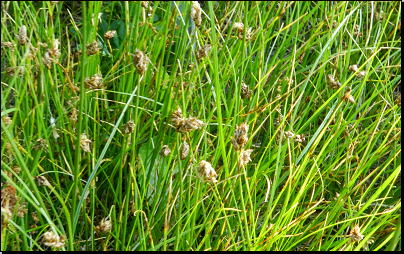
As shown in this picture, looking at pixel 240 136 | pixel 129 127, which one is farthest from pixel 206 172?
pixel 129 127

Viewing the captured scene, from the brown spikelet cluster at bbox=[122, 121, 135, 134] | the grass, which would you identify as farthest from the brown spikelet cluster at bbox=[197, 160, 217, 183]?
the brown spikelet cluster at bbox=[122, 121, 135, 134]

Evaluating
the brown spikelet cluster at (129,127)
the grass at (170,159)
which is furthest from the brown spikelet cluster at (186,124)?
the brown spikelet cluster at (129,127)

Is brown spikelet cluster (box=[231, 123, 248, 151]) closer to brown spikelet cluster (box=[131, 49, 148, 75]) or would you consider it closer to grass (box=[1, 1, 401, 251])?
grass (box=[1, 1, 401, 251])

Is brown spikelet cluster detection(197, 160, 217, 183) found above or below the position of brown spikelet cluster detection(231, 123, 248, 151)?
below

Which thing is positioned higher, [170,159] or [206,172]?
[206,172]

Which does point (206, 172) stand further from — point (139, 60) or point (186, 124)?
point (139, 60)

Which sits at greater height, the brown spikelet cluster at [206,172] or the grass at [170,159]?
the brown spikelet cluster at [206,172]

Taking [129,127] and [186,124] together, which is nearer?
[186,124]

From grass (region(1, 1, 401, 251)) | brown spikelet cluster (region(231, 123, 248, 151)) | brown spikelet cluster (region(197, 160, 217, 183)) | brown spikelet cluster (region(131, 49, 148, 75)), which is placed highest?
brown spikelet cluster (region(131, 49, 148, 75))

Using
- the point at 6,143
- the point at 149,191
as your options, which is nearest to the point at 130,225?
the point at 149,191

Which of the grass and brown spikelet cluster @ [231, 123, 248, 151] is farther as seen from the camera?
the grass

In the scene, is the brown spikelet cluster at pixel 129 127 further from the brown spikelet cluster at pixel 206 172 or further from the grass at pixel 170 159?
the brown spikelet cluster at pixel 206 172

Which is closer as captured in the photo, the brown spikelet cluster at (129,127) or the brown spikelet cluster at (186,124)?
the brown spikelet cluster at (186,124)

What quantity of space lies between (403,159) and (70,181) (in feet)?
2.85
